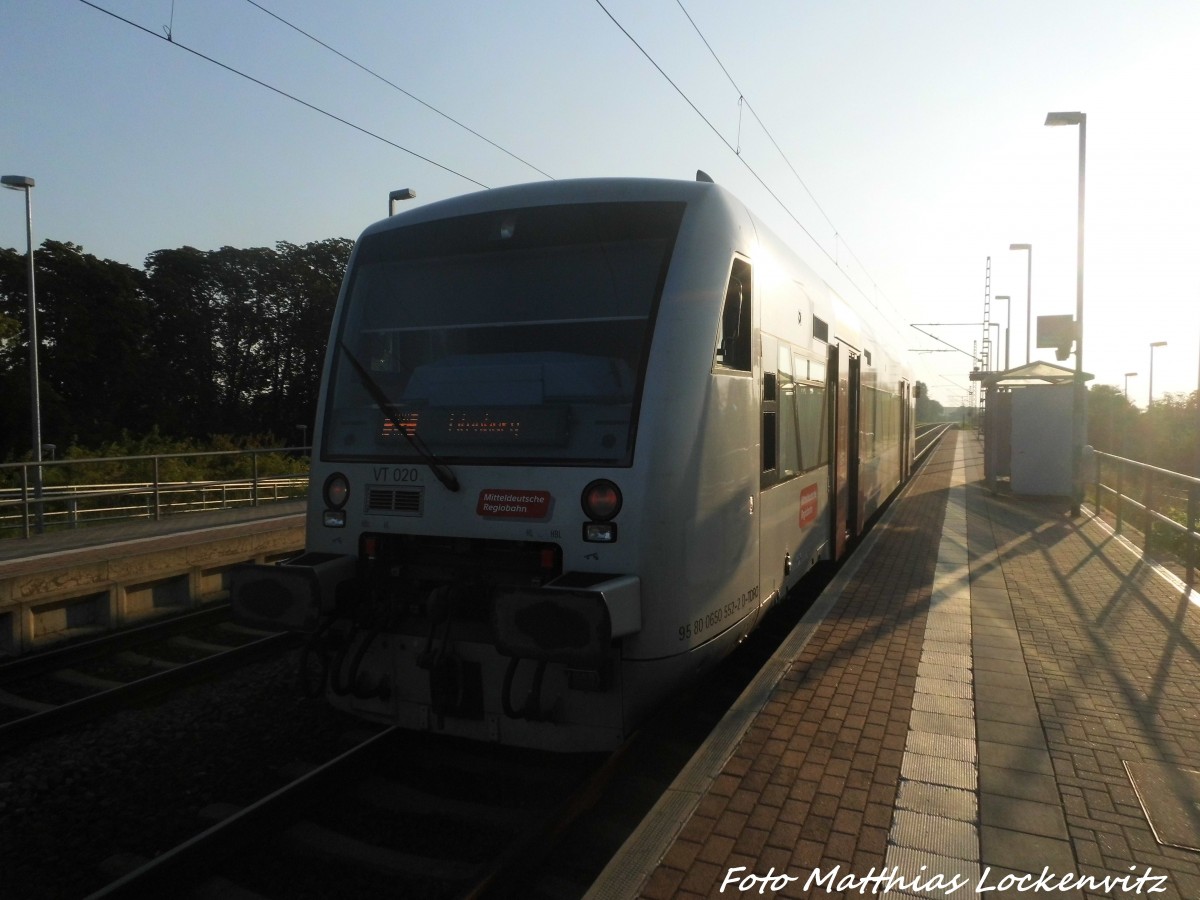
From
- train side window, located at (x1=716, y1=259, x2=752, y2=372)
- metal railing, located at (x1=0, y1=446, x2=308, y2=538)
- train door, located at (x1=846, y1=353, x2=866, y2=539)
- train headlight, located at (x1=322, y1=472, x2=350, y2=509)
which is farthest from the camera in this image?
metal railing, located at (x1=0, y1=446, x2=308, y2=538)

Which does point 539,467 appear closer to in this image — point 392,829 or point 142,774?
point 392,829

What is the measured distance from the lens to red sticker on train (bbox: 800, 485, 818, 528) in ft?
24.1

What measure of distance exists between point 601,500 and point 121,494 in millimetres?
8704

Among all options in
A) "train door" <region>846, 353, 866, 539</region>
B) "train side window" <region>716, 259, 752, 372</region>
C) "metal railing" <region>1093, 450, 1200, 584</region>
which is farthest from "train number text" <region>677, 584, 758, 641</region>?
"metal railing" <region>1093, 450, 1200, 584</region>

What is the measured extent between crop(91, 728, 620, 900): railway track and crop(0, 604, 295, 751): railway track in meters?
2.07

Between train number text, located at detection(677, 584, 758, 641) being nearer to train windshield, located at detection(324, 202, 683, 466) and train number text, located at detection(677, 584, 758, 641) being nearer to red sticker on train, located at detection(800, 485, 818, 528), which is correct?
train windshield, located at detection(324, 202, 683, 466)

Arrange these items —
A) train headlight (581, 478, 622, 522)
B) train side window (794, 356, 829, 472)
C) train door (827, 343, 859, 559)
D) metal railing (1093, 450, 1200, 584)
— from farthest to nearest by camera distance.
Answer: metal railing (1093, 450, 1200, 584) < train door (827, 343, 859, 559) < train side window (794, 356, 829, 472) < train headlight (581, 478, 622, 522)

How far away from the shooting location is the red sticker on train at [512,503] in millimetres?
4859

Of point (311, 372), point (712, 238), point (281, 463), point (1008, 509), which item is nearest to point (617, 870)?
point (712, 238)

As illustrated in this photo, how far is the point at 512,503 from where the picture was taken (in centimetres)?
494

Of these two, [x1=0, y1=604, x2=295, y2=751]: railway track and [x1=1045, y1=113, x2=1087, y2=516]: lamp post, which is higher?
[x1=1045, y1=113, x2=1087, y2=516]: lamp post

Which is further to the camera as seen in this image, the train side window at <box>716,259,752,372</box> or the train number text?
the train side window at <box>716,259,752,372</box>

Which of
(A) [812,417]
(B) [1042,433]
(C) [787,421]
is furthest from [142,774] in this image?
(B) [1042,433]

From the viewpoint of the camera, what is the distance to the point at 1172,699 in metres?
5.70
